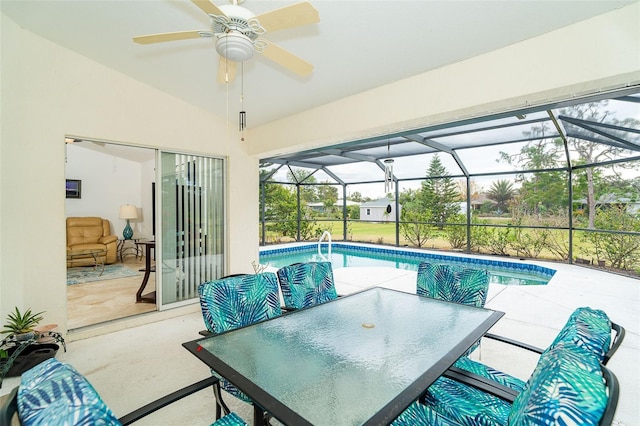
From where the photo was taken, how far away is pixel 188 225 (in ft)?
13.3

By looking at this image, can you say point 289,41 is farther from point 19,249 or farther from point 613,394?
point 19,249

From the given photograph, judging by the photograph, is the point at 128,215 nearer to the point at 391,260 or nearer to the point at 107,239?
the point at 107,239

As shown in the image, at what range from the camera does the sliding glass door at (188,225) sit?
384cm

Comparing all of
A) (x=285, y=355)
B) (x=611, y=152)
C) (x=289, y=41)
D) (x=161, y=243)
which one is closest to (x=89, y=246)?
(x=161, y=243)

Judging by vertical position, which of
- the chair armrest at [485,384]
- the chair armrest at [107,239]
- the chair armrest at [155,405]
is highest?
the chair armrest at [107,239]

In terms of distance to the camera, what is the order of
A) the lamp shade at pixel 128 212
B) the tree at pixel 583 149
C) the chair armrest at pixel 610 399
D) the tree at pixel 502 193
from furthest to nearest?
the tree at pixel 502 193
the lamp shade at pixel 128 212
the tree at pixel 583 149
the chair armrest at pixel 610 399

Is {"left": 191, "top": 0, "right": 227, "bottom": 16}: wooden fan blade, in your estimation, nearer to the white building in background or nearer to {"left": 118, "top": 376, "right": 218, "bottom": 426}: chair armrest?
{"left": 118, "top": 376, "right": 218, "bottom": 426}: chair armrest

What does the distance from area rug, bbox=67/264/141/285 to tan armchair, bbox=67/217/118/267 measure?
21 centimetres

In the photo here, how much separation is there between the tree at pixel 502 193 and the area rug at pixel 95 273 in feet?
29.0

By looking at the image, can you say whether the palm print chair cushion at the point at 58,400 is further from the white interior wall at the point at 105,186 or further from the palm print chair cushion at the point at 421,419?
the white interior wall at the point at 105,186

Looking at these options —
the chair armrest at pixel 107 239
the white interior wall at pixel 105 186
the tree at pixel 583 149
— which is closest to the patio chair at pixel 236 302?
the tree at pixel 583 149

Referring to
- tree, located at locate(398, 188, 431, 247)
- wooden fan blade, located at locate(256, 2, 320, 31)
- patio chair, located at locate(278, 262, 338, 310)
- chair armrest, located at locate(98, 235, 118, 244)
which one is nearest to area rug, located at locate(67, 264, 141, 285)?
chair armrest, located at locate(98, 235, 118, 244)

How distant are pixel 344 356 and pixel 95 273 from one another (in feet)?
21.8

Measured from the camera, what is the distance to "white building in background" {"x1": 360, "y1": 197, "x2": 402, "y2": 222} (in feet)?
32.2
